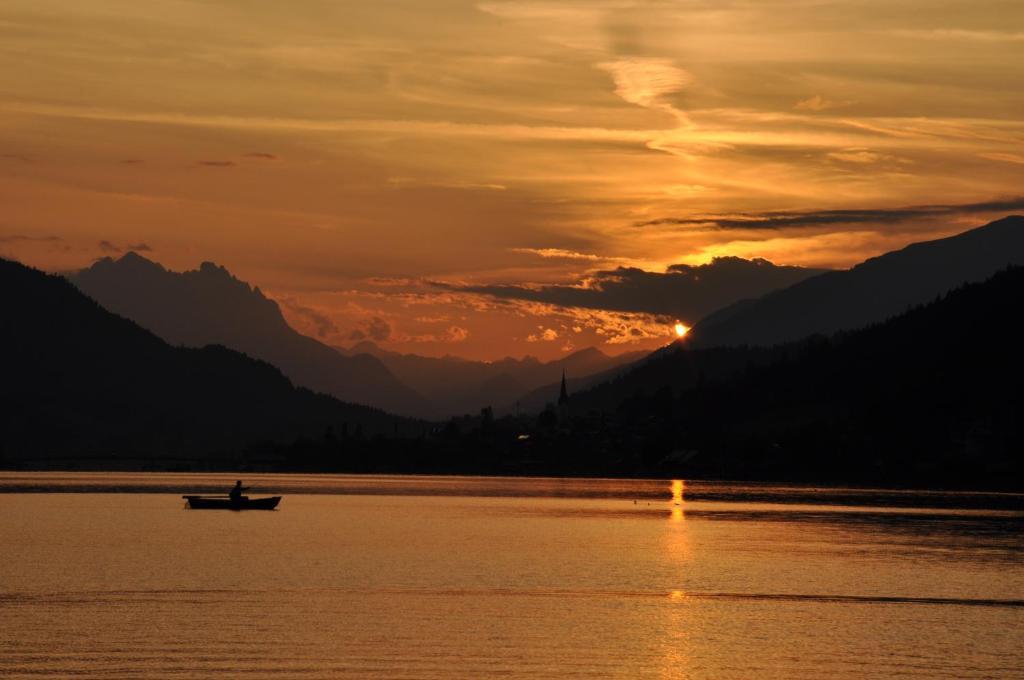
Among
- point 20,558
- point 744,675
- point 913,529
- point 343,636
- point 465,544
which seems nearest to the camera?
point 744,675

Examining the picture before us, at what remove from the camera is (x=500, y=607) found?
97.8 metres

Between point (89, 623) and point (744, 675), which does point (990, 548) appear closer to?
point (744, 675)

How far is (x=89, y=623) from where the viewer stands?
A: 3317 inches

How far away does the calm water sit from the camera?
75000 millimetres

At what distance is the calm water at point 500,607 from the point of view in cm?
7500

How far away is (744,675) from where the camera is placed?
242ft

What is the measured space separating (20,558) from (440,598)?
42707 millimetres

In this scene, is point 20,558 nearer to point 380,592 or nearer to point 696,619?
point 380,592

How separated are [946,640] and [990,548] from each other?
245ft

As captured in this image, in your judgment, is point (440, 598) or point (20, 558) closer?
point (440, 598)

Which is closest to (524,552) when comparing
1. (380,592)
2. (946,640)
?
(380,592)

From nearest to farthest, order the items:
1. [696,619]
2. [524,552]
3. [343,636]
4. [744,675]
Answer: [744,675] < [343,636] < [696,619] < [524,552]

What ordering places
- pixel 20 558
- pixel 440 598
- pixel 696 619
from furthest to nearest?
1. pixel 20 558
2. pixel 440 598
3. pixel 696 619

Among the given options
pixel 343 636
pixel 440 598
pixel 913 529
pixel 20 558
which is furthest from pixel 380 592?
pixel 913 529
